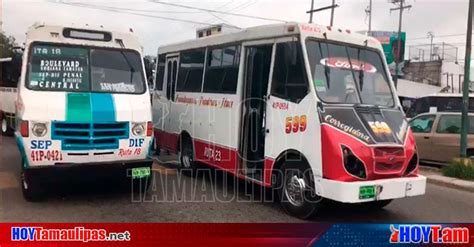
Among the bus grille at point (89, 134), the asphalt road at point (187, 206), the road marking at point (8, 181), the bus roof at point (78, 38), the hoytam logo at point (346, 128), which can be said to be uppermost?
the bus roof at point (78, 38)

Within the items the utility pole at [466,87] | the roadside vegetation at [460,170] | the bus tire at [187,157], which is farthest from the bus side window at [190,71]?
the utility pole at [466,87]

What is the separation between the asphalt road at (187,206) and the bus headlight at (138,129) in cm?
106

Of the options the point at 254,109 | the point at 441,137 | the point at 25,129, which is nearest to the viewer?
the point at 25,129

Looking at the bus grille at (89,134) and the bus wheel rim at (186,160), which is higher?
the bus grille at (89,134)

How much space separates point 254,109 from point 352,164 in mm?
2151

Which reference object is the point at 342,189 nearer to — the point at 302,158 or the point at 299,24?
the point at 302,158

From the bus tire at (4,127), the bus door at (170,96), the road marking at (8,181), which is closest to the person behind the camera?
the road marking at (8,181)

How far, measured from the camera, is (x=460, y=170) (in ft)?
34.2

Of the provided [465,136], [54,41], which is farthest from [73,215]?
[465,136]

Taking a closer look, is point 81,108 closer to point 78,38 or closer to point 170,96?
point 78,38

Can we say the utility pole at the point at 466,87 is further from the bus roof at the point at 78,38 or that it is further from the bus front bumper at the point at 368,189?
the bus roof at the point at 78,38

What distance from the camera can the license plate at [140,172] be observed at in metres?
7.07

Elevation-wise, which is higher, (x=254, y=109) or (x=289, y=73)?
(x=289, y=73)

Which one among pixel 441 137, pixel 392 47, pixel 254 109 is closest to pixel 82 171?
pixel 254 109
